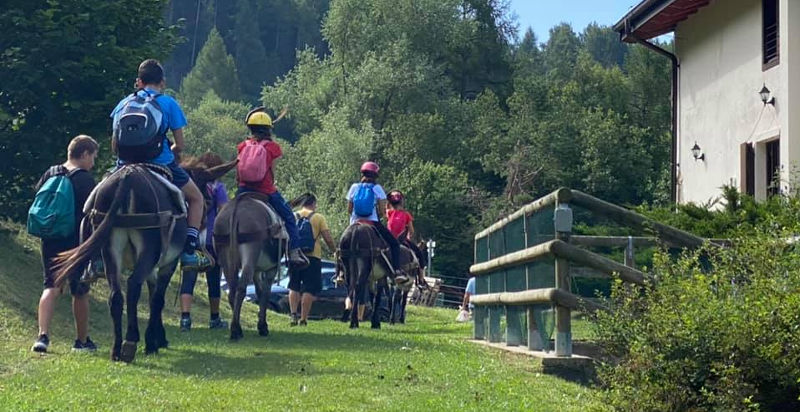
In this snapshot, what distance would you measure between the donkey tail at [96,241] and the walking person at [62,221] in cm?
96

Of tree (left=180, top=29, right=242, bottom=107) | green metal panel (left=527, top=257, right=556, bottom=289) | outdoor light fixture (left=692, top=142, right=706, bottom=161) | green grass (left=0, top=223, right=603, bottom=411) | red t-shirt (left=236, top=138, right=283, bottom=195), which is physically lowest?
green grass (left=0, top=223, right=603, bottom=411)

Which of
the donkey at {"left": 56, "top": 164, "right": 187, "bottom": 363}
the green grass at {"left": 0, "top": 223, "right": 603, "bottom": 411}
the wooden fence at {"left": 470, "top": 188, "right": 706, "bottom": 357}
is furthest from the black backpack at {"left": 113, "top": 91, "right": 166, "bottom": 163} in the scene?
the wooden fence at {"left": 470, "top": 188, "right": 706, "bottom": 357}

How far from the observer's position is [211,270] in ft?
51.1

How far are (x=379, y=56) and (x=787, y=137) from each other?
5279 cm

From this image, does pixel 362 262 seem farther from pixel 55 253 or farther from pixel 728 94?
pixel 728 94

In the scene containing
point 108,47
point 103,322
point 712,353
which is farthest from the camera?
point 108,47

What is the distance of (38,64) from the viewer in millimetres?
15797

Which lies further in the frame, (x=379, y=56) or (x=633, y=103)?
(x=633, y=103)

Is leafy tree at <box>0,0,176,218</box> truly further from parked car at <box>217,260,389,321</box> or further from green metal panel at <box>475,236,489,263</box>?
parked car at <box>217,260,389,321</box>

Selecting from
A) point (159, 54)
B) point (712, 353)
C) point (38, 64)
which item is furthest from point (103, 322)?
point (712, 353)

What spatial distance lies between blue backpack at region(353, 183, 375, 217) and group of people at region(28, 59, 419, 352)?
0.05ft

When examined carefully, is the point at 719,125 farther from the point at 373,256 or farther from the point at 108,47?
the point at 108,47

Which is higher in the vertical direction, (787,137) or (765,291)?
(787,137)

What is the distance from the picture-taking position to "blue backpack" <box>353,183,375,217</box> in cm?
1758
